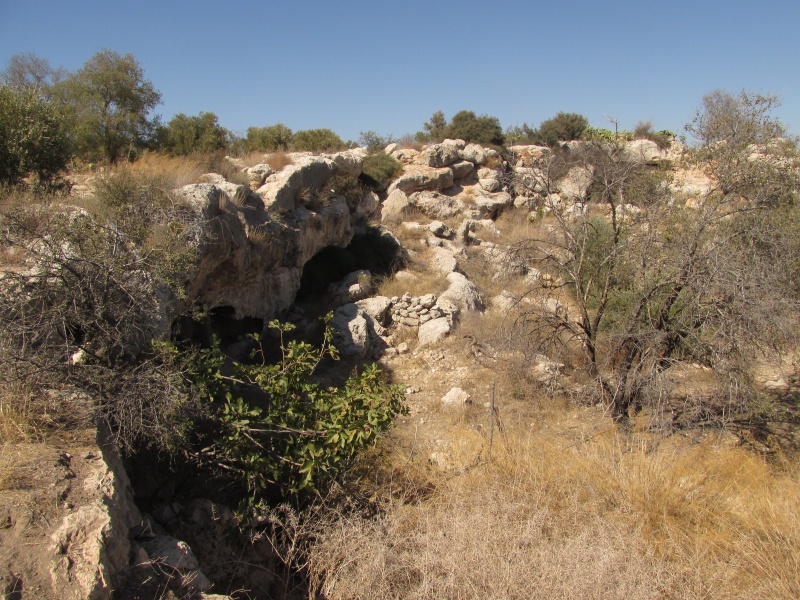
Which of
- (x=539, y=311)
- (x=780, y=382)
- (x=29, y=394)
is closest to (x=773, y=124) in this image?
(x=780, y=382)

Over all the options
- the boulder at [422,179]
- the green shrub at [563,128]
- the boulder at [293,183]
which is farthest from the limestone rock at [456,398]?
the green shrub at [563,128]

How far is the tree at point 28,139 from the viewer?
21.3ft

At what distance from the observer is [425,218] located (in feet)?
55.3

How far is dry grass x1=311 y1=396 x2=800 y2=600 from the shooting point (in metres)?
3.00

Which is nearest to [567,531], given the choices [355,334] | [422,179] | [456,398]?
[456,398]

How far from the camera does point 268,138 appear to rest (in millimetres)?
15102

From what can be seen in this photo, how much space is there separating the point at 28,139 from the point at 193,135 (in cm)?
515

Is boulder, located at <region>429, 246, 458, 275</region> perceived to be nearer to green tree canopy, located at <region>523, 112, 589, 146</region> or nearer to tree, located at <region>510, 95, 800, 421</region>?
tree, located at <region>510, 95, 800, 421</region>

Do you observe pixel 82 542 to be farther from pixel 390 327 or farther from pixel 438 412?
pixel 390 327

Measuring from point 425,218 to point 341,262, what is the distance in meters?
5.74

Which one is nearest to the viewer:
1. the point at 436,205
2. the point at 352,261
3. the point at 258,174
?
the point at 258,174

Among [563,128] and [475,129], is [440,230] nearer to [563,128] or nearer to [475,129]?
[475,129]

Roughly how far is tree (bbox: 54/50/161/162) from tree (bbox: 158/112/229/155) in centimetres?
59

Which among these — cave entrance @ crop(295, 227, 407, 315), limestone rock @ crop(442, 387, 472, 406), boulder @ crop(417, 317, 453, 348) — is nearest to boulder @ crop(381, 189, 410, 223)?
cave entrance @ crop(295, 227, 407, 315)
